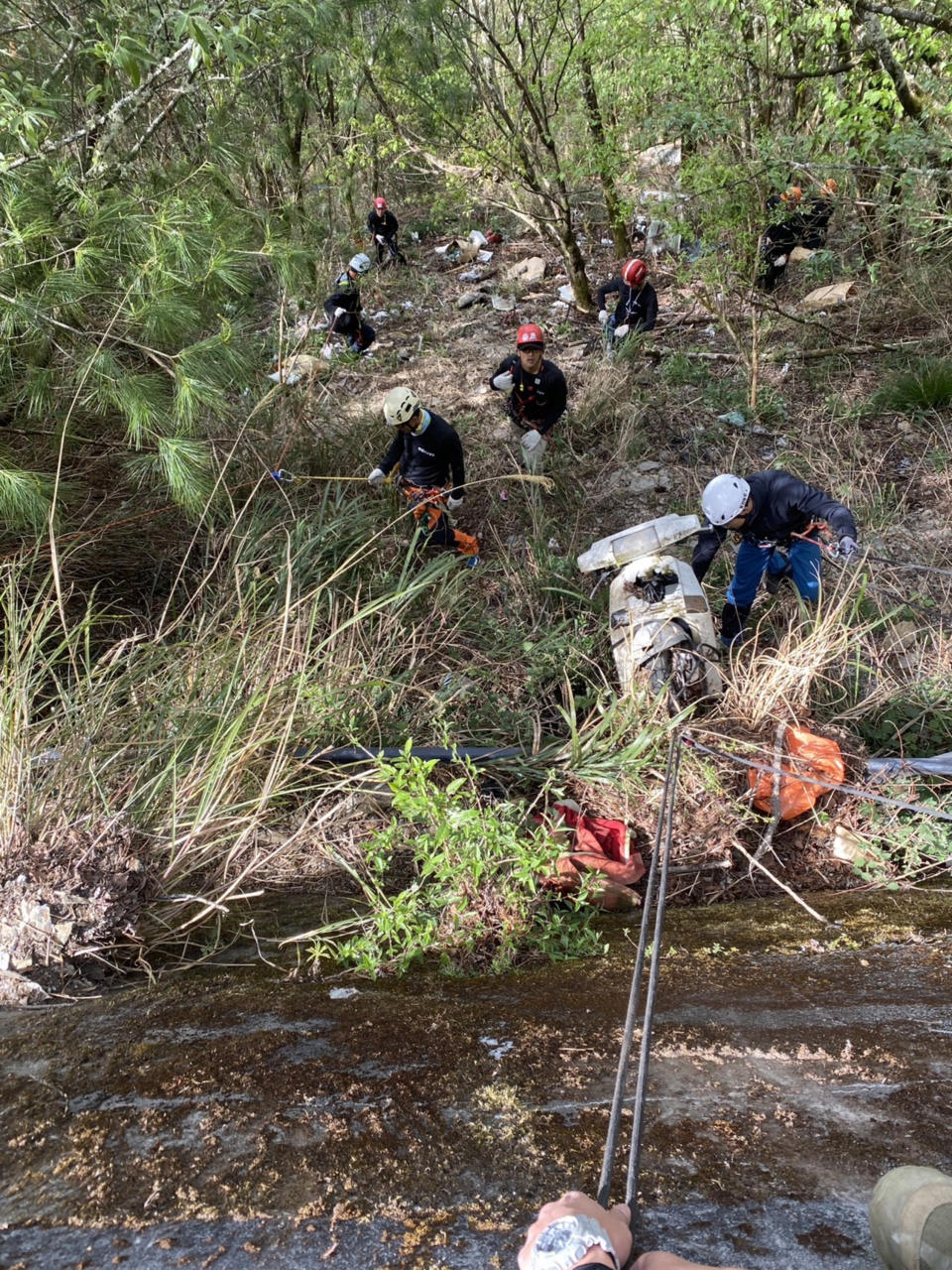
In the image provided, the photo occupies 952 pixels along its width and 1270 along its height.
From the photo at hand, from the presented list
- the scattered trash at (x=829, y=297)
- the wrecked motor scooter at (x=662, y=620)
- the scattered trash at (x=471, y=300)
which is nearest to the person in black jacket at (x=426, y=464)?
the wrecked motor scooter at (x=662, y=620)

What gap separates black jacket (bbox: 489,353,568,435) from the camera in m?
5.20

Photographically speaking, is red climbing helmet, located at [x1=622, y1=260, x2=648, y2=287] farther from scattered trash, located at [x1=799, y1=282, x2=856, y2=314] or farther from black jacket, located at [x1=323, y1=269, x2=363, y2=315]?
black jacket, located at [x1=323, y1=269, x2=363, y2=315]

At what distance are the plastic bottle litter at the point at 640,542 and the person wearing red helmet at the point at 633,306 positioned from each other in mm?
3039

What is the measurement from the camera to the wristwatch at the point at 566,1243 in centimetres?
111

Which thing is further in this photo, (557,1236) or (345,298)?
(345,298)

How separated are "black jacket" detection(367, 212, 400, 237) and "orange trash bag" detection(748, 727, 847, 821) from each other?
319 inches

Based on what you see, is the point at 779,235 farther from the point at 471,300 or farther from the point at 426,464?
the point at 426,464

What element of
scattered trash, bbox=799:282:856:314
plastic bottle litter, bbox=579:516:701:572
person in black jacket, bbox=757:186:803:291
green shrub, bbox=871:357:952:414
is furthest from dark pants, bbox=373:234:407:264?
plastic bottle litter, bbox=579:516:701:572

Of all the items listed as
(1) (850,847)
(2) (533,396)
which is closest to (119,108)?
(2) (533,396)

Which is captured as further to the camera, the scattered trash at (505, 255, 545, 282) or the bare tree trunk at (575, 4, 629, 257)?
the scattered trash at (505, 255, 545, 282)

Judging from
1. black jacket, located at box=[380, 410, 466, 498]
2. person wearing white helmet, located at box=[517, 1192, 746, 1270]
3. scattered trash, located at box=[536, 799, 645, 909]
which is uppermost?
black jacket, located at box=[380, 410, 466, 498]

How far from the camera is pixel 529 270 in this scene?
27.6ft

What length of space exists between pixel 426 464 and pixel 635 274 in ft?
9.88

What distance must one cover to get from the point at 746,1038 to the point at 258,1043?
120 centimetres
